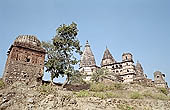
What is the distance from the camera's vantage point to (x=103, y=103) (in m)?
11.8

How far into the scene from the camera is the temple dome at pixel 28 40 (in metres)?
17.4

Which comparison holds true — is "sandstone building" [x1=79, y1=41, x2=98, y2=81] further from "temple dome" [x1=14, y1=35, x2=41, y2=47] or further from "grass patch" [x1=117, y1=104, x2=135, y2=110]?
"grass patch" [x1=117, y1=104, x2=135, y2=110]

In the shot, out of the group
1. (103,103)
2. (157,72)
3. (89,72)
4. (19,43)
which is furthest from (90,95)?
(157,72)

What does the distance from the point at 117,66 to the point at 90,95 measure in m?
35.3

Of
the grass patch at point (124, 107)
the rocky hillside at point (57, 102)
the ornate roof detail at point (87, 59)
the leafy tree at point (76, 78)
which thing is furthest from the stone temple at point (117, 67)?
the grass patch at point (124, 107)

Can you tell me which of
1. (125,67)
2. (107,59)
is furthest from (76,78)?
(107,59)

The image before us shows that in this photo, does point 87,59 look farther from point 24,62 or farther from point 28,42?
point 24,62

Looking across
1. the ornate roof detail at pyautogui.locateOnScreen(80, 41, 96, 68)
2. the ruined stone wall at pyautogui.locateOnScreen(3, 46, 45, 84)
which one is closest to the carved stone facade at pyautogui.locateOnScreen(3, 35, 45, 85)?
the ruined stone wall at pyautogui.locateOnScreen(3, 46, 45, 84)

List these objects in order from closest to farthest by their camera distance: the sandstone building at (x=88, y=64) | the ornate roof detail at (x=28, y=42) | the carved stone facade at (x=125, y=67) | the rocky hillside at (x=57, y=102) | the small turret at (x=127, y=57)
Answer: the rocky hillside at (x=57, y=102)
the ornate roof detail at (x=28, y=42)
the sandstone building at (x=88, y=64)
the carved stone facade at (x=125, y=67)
the small turret at (x=127, y=57)

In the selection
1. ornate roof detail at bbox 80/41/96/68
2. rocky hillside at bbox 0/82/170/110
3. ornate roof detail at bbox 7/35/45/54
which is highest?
ornate roof detail at bbox 80/41/96/68

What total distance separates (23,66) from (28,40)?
334 cm

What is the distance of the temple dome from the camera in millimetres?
17444

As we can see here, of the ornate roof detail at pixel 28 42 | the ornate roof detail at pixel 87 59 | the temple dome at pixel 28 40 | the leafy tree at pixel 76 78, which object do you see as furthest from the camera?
the ornate roof detail at pixel 87 59

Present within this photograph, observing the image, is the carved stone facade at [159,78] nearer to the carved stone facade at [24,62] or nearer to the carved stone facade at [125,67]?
the carved stone facade at [125,67]
